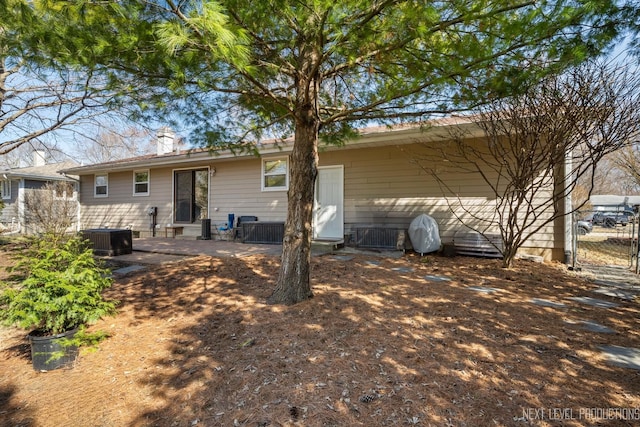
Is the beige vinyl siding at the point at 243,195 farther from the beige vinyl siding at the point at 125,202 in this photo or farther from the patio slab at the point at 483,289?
the patio slab at the point at 483,289

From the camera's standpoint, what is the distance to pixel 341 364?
94.5 inches

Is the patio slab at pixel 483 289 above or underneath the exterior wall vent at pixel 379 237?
underneath

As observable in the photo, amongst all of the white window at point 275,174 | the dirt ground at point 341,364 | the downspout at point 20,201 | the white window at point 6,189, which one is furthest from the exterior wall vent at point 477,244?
the white window at point 6,189

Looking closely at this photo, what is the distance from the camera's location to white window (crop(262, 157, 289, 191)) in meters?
9.16

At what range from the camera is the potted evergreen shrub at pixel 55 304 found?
108 inches

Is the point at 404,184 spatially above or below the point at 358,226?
above

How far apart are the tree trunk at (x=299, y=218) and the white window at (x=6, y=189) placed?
20349 mm

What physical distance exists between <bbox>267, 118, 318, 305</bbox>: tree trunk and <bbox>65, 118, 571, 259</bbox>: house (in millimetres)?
1999

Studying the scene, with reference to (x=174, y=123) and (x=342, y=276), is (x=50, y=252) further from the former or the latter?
(x=342, y=276)

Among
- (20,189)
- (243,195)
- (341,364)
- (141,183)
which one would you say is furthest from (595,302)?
(20,189)

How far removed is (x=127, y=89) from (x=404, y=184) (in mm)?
5982

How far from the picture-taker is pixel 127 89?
3.32 metres

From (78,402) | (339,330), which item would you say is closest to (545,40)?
(339,330)

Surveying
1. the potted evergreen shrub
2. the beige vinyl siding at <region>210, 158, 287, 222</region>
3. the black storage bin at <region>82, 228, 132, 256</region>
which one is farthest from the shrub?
the beige vinyl siding at <region>210, 158, 287, 222</region>
